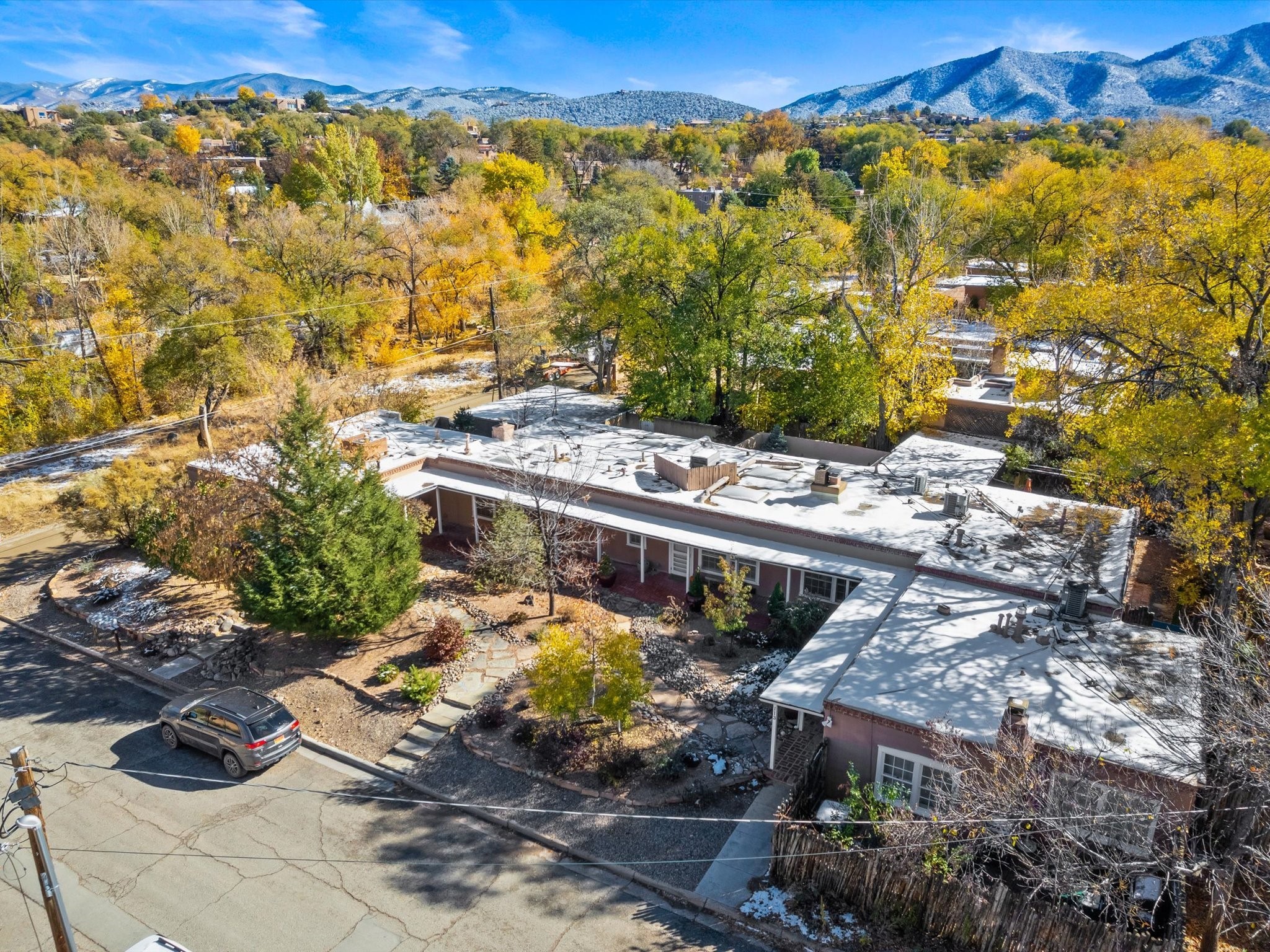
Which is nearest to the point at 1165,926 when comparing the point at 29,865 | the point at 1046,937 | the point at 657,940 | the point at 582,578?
the point at 1046,937

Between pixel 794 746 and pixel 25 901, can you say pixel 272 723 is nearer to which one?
pixel 25 901

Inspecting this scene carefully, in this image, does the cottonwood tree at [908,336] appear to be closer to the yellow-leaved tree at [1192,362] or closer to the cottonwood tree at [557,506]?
the yellow-leaved tree at [1192,362]

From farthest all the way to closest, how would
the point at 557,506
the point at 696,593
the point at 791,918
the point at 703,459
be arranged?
the point at 703,459
the point at 557,506
the point at 696,593
the point at 791,918

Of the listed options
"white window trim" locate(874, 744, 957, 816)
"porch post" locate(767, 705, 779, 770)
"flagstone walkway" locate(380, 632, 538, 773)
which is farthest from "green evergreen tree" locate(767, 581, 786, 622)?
"flagstone walkway" locate(380, 632, 538, 773)

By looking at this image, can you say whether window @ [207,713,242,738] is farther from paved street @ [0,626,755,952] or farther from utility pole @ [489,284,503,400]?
utility pole @ [489,284,503,400]

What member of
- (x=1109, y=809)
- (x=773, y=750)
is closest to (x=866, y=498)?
(x=773, y=750)

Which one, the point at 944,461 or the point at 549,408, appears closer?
the point at 944,461
